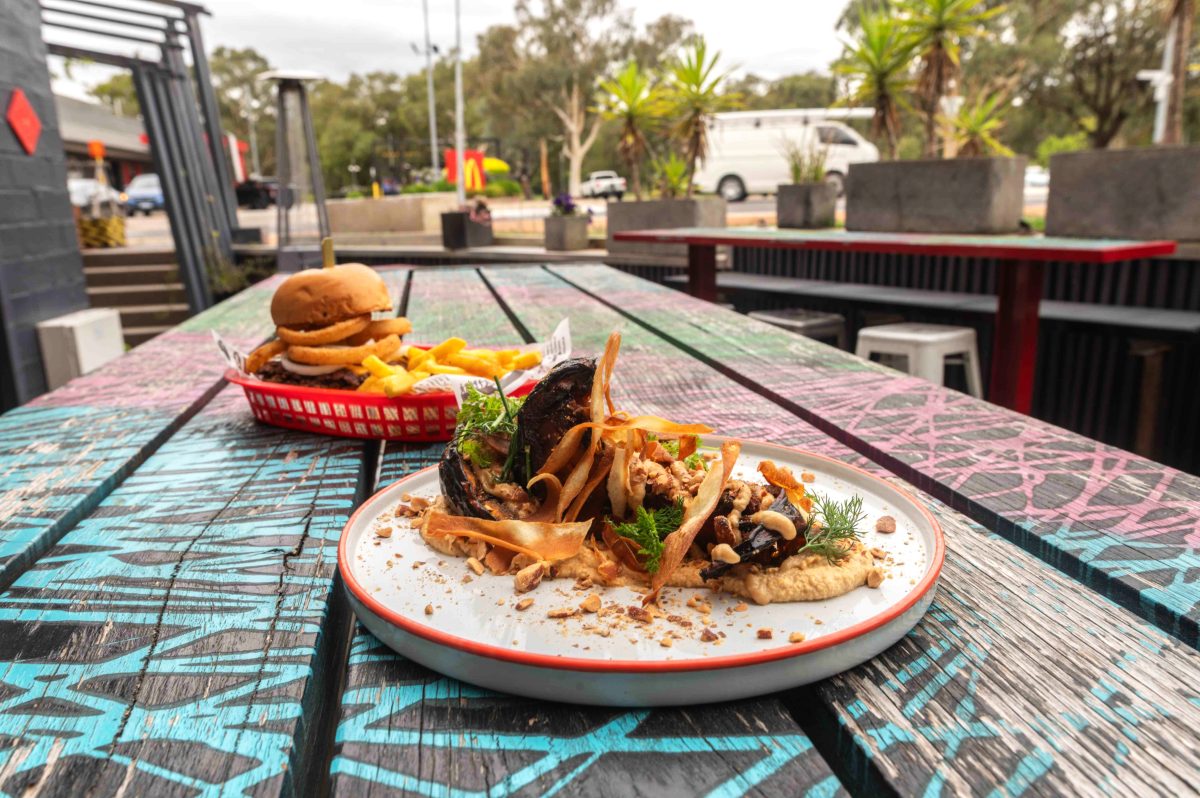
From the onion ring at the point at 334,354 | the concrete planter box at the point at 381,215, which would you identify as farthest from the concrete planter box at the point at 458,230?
the onion ring at the point at 334,354

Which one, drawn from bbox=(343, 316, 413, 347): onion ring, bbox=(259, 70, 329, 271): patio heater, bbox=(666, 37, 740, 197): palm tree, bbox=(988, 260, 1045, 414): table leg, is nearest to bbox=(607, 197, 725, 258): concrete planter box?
bbox=(666, 37, 740, 197): palm tree

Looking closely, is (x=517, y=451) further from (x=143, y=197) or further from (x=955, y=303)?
(x=143, y=197)

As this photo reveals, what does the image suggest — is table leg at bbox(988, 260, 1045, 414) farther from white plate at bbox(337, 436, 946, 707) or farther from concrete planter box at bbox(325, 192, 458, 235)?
concrete planter box at bbox(325, 192, 458, 235)

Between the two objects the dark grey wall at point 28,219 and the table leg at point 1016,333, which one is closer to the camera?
the table leg at point 1016,333

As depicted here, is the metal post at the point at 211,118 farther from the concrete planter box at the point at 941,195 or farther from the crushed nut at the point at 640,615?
the crushed nut at the point at 640,615

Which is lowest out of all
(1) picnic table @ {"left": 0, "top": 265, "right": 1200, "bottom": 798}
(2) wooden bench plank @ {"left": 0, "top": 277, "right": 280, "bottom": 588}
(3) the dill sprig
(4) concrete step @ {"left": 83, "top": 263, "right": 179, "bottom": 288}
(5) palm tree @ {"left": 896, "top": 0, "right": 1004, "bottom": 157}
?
(4) concrete step @ {"left": 83, "top": 263, "right": 179, "bottom": 288}

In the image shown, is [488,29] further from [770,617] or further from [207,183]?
[770,617]

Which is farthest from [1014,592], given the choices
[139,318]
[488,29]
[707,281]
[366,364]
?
[488,29]
